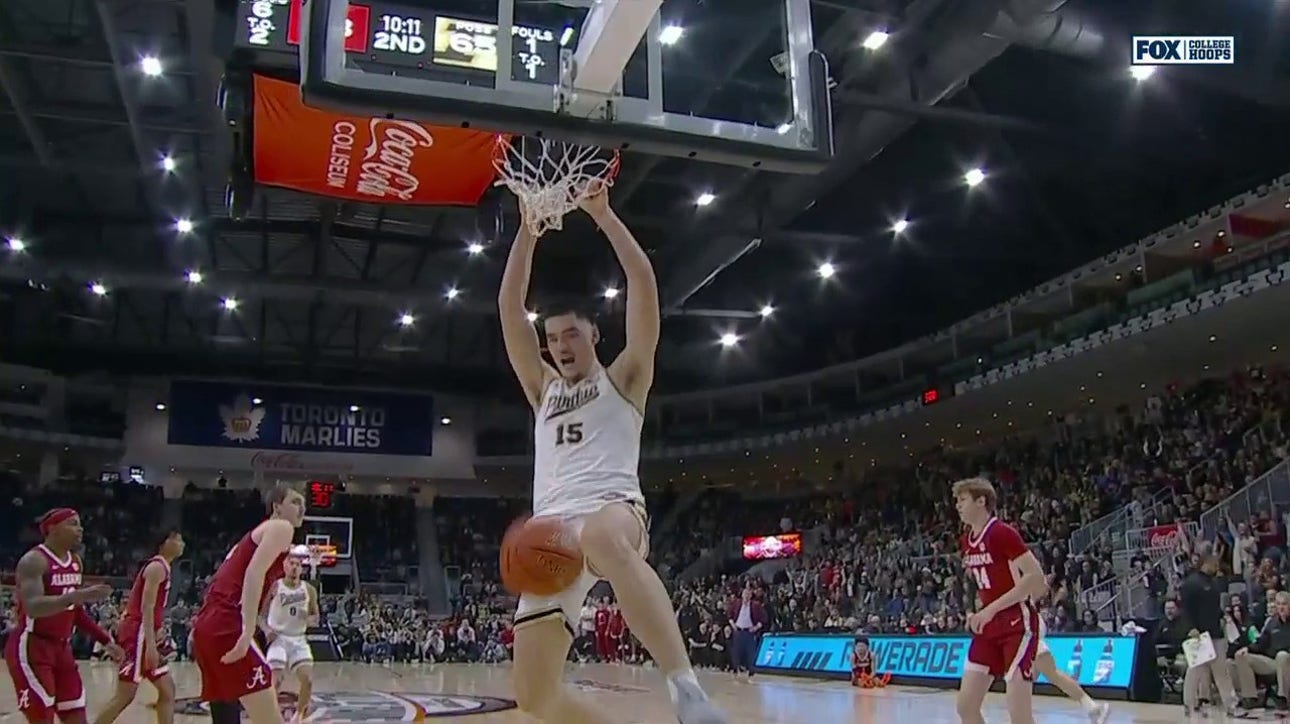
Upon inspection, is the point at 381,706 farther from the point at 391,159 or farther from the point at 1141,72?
the point at 1141,72

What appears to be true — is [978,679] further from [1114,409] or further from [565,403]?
[1114,409]

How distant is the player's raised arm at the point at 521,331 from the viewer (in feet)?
14.0

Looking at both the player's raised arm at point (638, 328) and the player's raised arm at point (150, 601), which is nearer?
the player's raised arm at point (638, 328)

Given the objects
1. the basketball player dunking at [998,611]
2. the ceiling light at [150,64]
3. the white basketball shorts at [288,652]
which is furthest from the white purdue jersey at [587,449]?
the ceiling light at [150,64]

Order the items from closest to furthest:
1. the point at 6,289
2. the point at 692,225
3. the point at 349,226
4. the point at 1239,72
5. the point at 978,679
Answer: the point at 978,679, the point at 1239,72, the point at 692,225, the point at 349,226, the point at 6,289

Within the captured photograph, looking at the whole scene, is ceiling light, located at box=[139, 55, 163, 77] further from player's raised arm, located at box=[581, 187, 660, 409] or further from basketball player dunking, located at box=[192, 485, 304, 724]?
player's raised arm, located at box=[581, 187, 660, 409]

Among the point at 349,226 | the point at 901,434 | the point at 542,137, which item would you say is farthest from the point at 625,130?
the point at 901,434

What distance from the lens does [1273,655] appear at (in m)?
11.9

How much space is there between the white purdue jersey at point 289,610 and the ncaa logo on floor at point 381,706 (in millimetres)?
924

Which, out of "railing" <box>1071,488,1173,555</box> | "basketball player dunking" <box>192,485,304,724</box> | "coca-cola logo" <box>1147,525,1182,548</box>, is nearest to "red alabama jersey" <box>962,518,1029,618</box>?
"basketball player dunking" <box>192,485,304,724</box>

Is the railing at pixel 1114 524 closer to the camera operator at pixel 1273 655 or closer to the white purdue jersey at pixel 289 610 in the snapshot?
the camera operator at pixel 1273 655

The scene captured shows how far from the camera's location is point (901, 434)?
3212cm

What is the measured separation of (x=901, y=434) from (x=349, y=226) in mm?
16734

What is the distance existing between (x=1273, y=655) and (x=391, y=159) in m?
11.8
